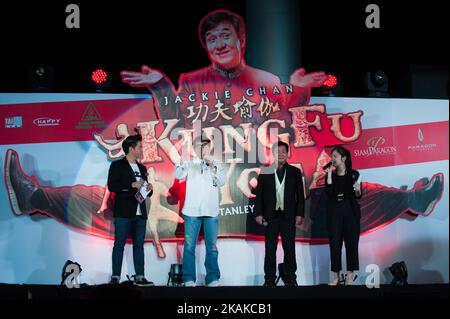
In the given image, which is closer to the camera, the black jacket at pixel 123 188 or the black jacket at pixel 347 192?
the black jacket at pixel 123 188

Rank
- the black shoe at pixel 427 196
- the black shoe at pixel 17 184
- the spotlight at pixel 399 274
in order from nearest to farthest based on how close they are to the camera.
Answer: the spotlight at pixel 399 274 < the black shoe at pixel 17 184 < the black shoe at pixel 427 196

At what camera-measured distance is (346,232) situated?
8.20 metres

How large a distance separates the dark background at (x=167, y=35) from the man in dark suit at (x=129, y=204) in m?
Answer: 1.72

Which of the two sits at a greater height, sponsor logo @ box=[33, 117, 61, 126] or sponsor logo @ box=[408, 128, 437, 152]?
sponsor logo @ box=[33, 117, 61, 126]

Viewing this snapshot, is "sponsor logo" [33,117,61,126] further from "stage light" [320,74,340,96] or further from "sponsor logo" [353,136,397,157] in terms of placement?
"sponsor logo" [353,136,397,157]

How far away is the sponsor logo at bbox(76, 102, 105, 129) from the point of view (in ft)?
28.2

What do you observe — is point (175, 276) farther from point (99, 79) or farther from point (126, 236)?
point (99, 79)

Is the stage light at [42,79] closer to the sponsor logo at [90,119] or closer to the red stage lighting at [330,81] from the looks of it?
the sponsor logo at [90,119]

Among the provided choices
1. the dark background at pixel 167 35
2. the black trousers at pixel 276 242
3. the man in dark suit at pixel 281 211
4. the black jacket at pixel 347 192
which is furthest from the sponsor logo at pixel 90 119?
the black jacket at pixel 347 192

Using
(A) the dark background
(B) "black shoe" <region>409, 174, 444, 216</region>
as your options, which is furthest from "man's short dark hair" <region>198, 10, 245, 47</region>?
(B) "black shoe" <region>409, 174, 444, 216</region>

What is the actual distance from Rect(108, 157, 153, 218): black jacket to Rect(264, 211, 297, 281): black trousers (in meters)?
1.47

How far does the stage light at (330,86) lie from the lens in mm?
8812

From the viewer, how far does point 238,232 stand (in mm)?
8547

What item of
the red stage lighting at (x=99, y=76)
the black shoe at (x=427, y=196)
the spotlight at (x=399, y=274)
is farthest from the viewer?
the black shoe at (x=427, y=196)
